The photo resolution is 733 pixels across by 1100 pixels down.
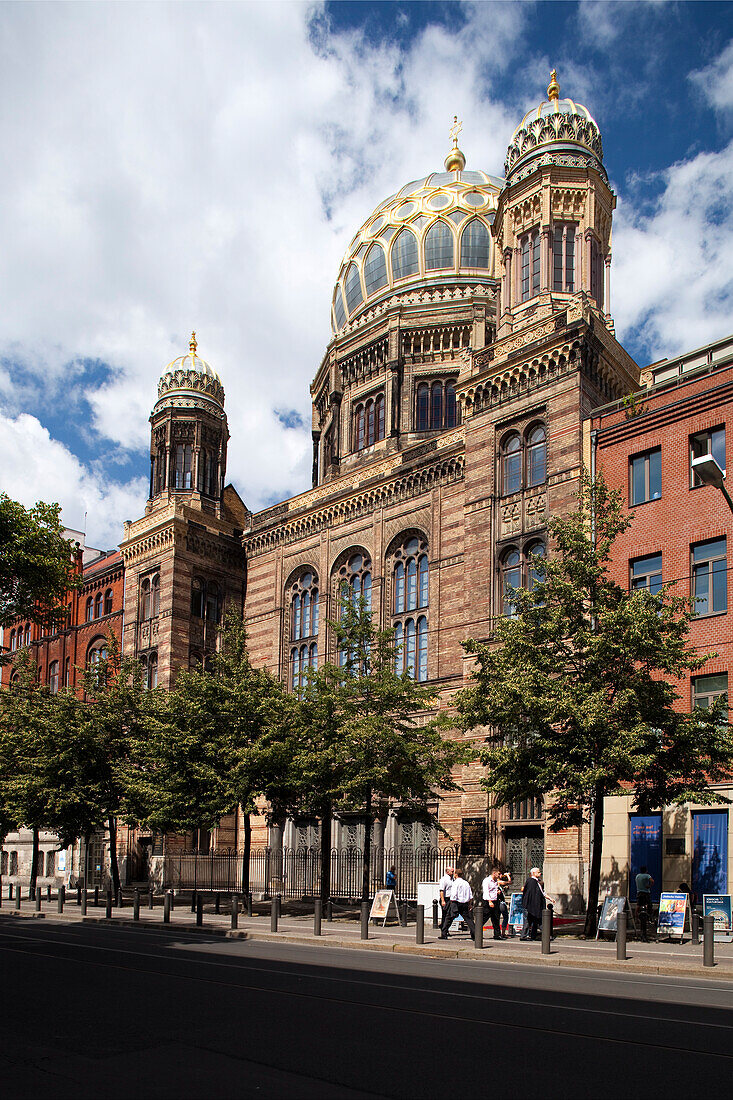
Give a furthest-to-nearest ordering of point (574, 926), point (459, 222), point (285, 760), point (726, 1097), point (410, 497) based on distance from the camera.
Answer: point (459, 222) → point (410, 497) → point (285, 760) → point (574, 926) → point (726, 1097)

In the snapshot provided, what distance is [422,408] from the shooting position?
171 ft

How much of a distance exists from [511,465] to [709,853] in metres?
15.1

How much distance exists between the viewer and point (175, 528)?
50.9 meters

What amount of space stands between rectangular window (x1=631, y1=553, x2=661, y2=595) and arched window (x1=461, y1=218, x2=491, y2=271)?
88.1 feet

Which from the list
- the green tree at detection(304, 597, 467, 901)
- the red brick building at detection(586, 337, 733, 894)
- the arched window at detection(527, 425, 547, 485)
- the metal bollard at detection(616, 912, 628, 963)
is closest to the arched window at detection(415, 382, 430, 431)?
the arched window at detection(527, 425, 547, 485)

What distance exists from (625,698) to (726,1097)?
15331mm

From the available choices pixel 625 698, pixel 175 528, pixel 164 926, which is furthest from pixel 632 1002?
pixel 175 528

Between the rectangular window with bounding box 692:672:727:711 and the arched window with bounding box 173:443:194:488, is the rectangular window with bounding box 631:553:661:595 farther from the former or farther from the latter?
the arched window with bounding box 173:443:194:488

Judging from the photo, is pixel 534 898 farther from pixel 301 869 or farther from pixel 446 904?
pixel 301 869

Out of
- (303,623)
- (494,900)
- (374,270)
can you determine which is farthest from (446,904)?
(374,270)

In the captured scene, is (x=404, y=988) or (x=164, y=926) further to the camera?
(x=164, y=926)

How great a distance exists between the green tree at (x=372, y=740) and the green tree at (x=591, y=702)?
12.6 feet

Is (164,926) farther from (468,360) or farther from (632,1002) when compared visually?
(468,360)

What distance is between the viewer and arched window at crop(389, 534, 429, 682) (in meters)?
41.3
